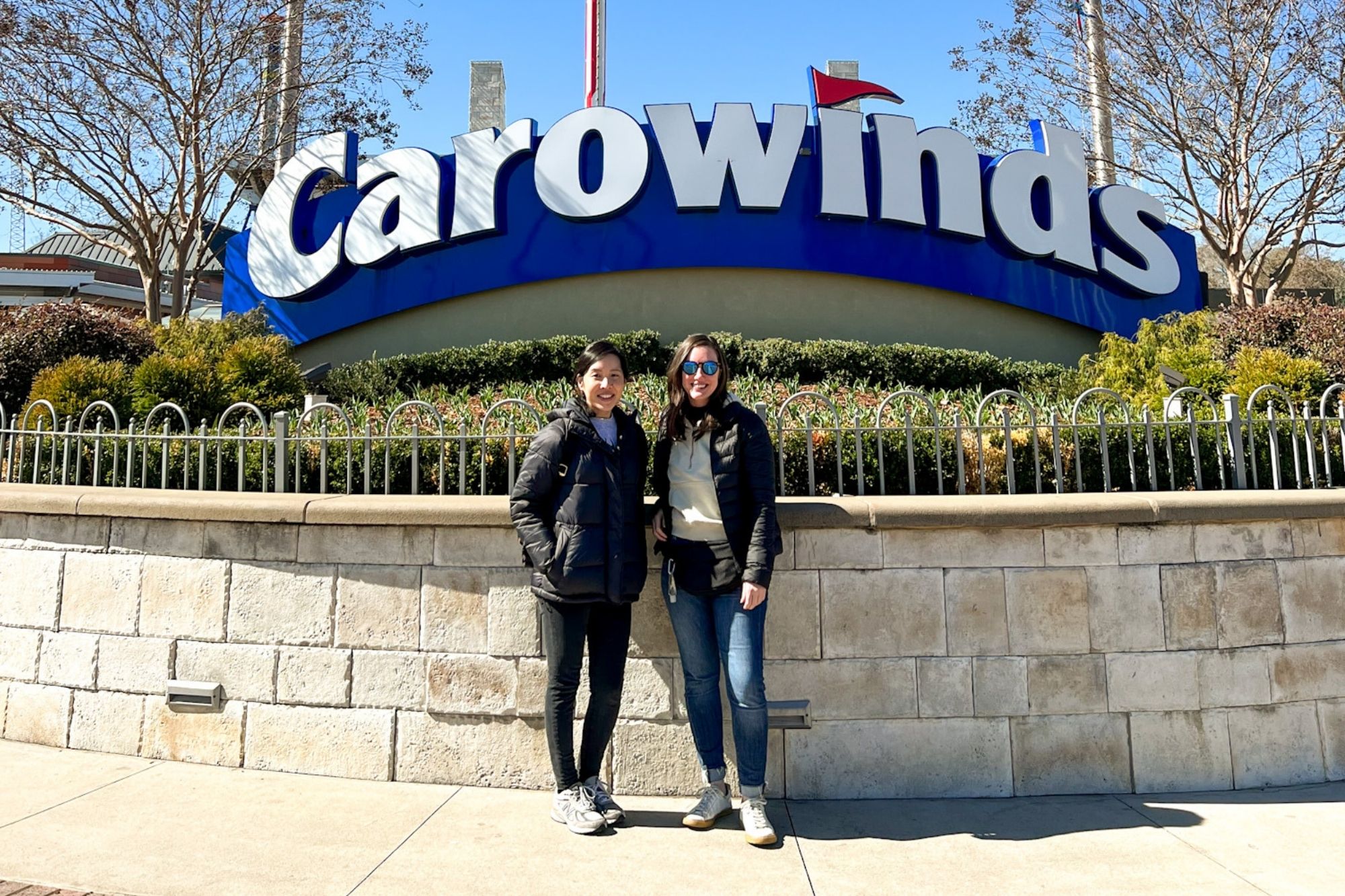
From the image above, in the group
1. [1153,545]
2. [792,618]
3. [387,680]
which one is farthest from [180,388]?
[1153,545]

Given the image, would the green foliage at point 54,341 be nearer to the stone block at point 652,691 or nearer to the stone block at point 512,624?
the stone block at point 512,624

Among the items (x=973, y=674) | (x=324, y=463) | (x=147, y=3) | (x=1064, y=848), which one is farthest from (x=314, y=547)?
(x=147, y=3)

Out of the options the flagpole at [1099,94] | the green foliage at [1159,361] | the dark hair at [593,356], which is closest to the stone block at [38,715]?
the dark hair at [593,356]

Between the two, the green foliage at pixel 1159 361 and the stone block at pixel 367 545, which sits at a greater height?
the green foliage at pixel 1159 361

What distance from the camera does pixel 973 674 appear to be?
362cm

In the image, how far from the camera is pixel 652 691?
11.9 feet

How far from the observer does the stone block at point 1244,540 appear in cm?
370

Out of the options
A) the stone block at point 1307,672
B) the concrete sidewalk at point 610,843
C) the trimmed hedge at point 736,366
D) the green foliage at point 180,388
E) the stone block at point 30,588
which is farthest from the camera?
the trimmed hedge at point 736,366

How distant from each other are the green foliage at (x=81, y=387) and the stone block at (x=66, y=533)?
2375 millimetres

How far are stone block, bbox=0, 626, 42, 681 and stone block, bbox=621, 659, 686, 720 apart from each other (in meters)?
3.30

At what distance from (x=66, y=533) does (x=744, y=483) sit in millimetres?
3747

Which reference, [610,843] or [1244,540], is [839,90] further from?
[610,843]

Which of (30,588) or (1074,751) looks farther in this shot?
(30,588)

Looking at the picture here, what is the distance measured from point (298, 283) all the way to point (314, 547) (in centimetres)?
908
